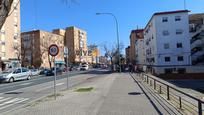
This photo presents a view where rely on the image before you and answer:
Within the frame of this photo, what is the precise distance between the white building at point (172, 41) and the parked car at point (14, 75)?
94.2ft

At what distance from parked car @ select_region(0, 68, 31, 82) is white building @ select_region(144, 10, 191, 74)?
28.7m

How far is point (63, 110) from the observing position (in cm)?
1050

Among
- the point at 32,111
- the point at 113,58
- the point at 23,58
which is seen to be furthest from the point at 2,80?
the point at 113,58

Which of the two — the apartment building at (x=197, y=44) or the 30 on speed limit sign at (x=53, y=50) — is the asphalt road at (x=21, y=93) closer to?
the 30 on speed limit sign at (x=53, y=50)

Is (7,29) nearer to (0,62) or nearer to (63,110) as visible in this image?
(0,62)

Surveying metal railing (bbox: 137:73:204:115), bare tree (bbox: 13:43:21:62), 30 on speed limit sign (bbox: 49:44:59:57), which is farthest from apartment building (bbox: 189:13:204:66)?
30 on speed limit sign (bbox: 49:44:59:57)

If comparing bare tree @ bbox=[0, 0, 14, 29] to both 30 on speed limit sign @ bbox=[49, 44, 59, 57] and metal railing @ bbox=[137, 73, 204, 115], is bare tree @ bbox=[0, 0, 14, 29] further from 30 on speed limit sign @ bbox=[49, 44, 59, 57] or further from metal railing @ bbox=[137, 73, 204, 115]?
30 on speed limit sign @ bbox=[49, 44, 59, 57]

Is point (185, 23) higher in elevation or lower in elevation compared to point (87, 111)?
higher

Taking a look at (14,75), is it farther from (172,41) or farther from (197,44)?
(197,44)

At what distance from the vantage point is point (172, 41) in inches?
2328

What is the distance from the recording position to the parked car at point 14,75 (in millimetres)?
34719

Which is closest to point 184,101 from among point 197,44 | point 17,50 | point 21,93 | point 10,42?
point 21,93

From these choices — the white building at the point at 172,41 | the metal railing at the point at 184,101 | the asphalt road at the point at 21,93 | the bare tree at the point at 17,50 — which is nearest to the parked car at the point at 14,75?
the asphalt road at the point at 21,93

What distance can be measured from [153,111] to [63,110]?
3137mm
